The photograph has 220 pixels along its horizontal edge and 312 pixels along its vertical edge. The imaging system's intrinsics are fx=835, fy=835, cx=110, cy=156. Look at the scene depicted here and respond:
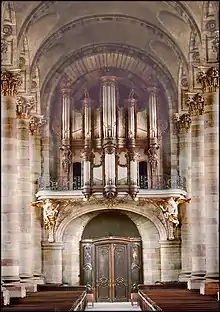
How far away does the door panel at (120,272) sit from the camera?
A: 134 ft

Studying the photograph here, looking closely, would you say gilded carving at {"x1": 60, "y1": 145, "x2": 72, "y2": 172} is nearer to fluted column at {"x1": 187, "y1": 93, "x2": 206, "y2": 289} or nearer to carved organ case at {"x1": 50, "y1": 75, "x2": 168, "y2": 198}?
carved organ case at {"x1": 50, "y1": 75, "x2": 168, "y2": 198}

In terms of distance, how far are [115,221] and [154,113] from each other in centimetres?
580

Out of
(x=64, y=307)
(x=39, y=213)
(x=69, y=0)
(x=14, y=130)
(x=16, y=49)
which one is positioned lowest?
(x=64, y=307)

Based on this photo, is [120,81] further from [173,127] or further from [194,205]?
[194,205]

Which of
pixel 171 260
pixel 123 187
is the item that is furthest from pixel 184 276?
pixel 123 187

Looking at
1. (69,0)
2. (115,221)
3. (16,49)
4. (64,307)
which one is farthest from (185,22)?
(64,307)

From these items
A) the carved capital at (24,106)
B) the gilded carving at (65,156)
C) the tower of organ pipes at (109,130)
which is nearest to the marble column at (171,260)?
the tower of organ pipes at (109,130)

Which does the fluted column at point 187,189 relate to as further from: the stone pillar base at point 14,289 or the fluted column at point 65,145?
the stone pillar base at point 14,289

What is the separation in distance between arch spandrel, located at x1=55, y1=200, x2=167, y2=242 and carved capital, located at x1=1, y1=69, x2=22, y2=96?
10.5m

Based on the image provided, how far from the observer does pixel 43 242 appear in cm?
3966

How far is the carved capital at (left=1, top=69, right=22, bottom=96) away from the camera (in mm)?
30359

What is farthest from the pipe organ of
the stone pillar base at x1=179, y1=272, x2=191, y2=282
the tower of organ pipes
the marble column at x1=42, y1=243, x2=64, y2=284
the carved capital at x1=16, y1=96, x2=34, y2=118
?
the stone pillar base at x1=179, y1=272, x2=191, y2=282

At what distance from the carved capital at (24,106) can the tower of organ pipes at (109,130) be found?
13.1 feet

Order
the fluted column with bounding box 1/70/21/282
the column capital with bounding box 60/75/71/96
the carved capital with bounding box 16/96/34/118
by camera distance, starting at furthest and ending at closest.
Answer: the column capital with bounding box 60/75/71/96 < the carved capital with bounding box 16/96/34/118 < the fluted column with bounding box 1/70/21/282
